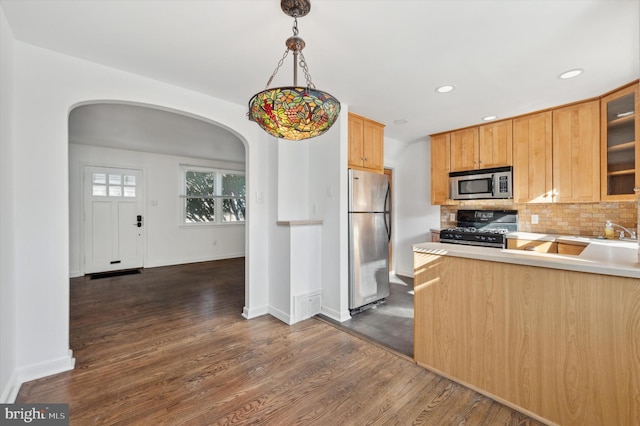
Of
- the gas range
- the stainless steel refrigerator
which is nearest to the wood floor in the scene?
the stainless steel refrigerator

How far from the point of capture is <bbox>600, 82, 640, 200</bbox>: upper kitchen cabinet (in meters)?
2.55

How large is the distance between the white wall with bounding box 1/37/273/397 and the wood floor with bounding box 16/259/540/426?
27 cm

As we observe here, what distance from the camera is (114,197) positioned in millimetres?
5273

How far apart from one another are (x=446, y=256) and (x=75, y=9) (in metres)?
2.76

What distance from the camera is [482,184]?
374 centimetres

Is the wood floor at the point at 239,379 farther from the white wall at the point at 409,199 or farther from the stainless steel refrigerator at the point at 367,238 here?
the white wall at the point at 409,199

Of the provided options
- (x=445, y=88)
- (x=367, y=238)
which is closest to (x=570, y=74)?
(x=445, y=88)

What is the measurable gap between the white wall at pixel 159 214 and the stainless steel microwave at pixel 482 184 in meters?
5.04

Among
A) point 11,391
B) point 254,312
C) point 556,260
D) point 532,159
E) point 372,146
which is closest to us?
point 556,260

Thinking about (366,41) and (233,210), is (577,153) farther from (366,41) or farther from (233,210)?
(233,210)

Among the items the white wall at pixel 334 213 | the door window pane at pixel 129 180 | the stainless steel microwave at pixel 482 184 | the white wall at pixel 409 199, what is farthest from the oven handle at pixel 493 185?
the door window pane at pixel 129 180

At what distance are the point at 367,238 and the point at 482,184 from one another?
1860 millimetres

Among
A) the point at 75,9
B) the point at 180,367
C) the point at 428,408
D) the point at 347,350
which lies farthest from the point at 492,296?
the point at 75,9

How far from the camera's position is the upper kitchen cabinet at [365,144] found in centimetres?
325
